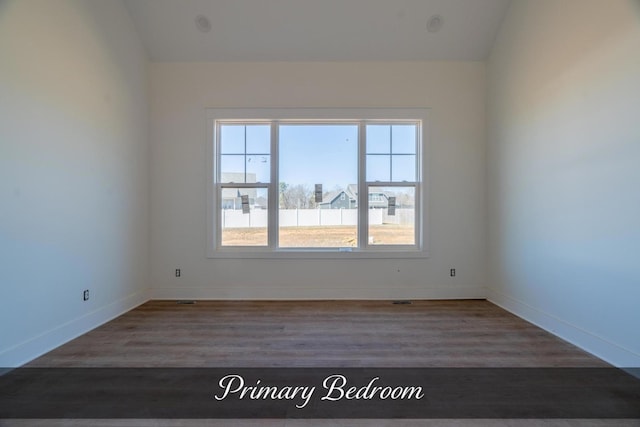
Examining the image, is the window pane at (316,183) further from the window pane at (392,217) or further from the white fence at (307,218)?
the window pane at (392,217)

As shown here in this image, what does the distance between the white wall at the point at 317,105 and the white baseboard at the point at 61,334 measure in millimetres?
629

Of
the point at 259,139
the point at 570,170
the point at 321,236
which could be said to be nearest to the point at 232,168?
the point at 259,139

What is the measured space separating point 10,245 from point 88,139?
1234 mm

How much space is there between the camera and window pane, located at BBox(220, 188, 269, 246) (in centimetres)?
420

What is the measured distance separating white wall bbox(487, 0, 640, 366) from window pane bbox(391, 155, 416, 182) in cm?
97

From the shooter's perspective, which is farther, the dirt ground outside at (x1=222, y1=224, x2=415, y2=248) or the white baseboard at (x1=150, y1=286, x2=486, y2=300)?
the dirt ground outside at (x1=222, y1=224, x2=415, y2=248)

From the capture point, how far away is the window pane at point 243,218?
4199mm

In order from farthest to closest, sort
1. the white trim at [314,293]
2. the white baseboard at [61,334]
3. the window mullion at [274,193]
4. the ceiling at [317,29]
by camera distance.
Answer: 1. the window mullion at [274,193]
2. the white trim at [314,293]
3. the ceiling at [317,29]
4. the white baseboard at [61,334]

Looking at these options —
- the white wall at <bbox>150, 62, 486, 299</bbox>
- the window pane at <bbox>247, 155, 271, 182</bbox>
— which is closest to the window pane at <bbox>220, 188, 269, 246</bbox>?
the window pane at <bbox>247, 155, 271, 182</bbox>

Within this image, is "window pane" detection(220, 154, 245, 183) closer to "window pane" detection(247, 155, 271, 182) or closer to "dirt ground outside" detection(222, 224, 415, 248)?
"window pane" detection(247, 155, 271, 182)

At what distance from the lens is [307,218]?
13.9 ft

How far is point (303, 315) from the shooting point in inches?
135

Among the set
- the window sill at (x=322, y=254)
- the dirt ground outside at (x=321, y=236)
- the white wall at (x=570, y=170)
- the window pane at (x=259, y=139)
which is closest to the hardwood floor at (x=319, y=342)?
the white wall at (x=570, y=170)

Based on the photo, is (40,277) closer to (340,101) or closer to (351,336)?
(351,336)
